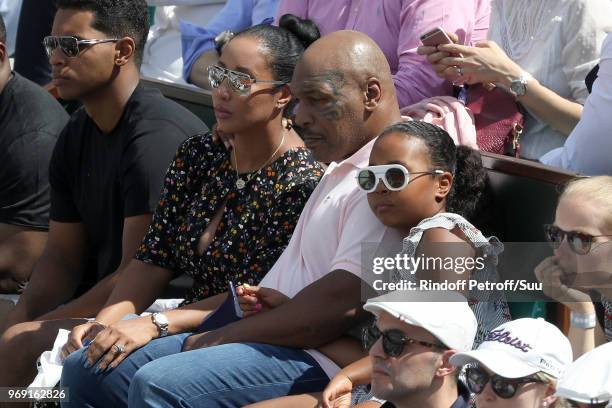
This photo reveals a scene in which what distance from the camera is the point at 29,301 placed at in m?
4.95

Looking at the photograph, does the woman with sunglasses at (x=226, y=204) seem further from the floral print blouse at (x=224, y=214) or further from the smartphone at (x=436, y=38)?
the smartphone at (x=436, y=38)

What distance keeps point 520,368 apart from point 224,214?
1694 mm

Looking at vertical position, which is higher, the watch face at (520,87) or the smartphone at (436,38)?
the smartphone at (436,38)

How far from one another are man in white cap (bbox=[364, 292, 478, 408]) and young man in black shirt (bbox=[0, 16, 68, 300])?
264 centimetres

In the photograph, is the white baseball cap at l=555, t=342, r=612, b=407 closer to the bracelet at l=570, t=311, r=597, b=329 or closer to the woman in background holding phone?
the bracelet at l=570, t=311, r=597, b=329

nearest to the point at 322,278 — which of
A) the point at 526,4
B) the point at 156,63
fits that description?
the point at 526,4

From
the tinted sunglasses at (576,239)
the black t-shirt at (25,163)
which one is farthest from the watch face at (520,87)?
the black t-shirt at (25,163)

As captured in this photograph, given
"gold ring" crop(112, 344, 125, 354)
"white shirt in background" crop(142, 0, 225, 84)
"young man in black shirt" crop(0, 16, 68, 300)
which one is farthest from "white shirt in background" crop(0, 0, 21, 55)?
"gold ring" crop(112, 344, 125, 354)

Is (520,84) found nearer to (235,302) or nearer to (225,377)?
(235,302)

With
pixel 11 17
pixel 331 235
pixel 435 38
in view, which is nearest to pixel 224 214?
pixel 331 235

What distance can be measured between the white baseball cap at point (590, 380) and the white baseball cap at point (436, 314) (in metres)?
0.50

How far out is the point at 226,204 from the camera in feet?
14.1

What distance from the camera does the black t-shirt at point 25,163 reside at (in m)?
5.41

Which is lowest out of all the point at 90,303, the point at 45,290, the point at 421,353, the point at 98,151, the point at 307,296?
the point at 45,290
